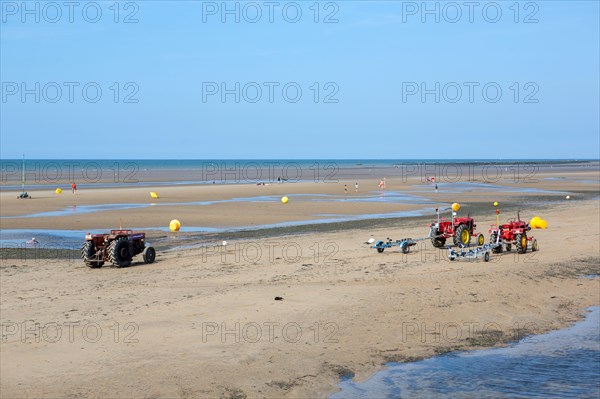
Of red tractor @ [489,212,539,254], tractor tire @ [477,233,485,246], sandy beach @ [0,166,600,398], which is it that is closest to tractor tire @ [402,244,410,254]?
sandy beach @ [0,166,600,398]

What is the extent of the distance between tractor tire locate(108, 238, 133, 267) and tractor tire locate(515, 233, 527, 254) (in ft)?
40.1

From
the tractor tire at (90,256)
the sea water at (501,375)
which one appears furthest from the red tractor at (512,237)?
the tractor tire at (90,256)

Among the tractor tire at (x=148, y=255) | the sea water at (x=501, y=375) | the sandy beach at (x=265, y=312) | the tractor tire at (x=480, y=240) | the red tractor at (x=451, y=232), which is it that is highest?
the red tractor at (x=451, y=232)

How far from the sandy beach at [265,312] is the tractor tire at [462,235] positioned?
0.99m

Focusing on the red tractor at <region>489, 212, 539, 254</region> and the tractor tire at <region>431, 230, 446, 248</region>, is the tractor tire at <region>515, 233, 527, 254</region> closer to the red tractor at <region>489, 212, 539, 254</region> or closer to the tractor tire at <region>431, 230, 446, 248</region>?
the red tractor at <region>489, 212, 539, 254</region>

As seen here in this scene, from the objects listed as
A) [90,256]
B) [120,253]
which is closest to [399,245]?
[120,253]

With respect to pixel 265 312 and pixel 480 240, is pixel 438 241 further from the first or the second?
pixel 265 312

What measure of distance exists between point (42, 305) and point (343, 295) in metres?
6.78

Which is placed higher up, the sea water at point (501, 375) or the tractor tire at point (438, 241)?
the tractor tire at point (438, 241)

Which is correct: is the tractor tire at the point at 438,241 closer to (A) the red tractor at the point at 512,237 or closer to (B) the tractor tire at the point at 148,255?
(A) the red tractor at the point at 512,237

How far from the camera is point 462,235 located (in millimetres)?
24469

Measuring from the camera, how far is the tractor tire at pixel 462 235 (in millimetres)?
24250

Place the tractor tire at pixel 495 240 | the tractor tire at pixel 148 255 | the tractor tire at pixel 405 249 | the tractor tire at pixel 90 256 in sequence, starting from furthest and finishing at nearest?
the tractor tire at pixel 405 249, the tractor tire at pixel 495 240, the tractor tire at pixel 148 255, the tractor tire at pixel 90 256

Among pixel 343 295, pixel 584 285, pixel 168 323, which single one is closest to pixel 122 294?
pixel 168 323
